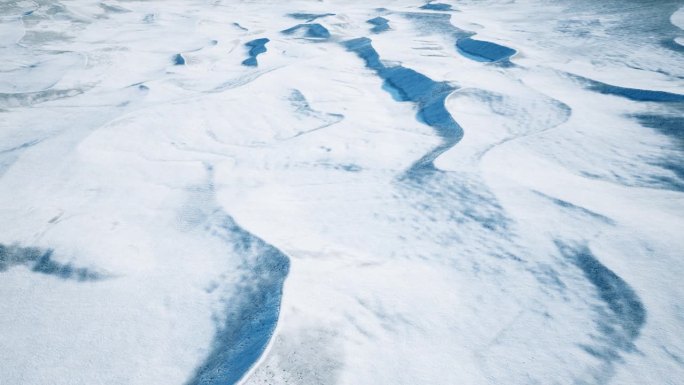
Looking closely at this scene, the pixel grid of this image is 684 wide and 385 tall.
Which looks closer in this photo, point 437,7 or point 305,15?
point 437,7

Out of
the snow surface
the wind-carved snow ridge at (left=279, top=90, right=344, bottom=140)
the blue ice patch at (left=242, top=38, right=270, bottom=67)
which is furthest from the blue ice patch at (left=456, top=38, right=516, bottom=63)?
the blue ice patch at (left=242, top=38, right=270, bottom=67)

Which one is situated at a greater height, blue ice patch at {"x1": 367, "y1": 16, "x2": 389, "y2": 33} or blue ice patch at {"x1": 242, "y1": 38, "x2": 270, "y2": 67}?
blue ice patch at {"x1": 367, "y1": 16, "x2": 389, "y2": 33}

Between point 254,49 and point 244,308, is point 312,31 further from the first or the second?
point 244,308

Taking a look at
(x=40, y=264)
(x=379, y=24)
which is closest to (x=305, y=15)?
(x=379, y=24)

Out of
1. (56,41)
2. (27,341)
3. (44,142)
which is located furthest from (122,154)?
(56,41)

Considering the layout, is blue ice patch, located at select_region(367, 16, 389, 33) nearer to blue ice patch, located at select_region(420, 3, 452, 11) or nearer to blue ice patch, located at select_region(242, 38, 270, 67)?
blue ice patch, located at select_region(420, 3, 452, 11)

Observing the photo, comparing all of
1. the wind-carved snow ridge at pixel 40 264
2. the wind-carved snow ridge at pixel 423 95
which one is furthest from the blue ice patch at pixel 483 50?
the wind-carved snow ridge at pixel 40 264

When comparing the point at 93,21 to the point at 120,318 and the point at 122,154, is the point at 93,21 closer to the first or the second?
the point at 122,154
